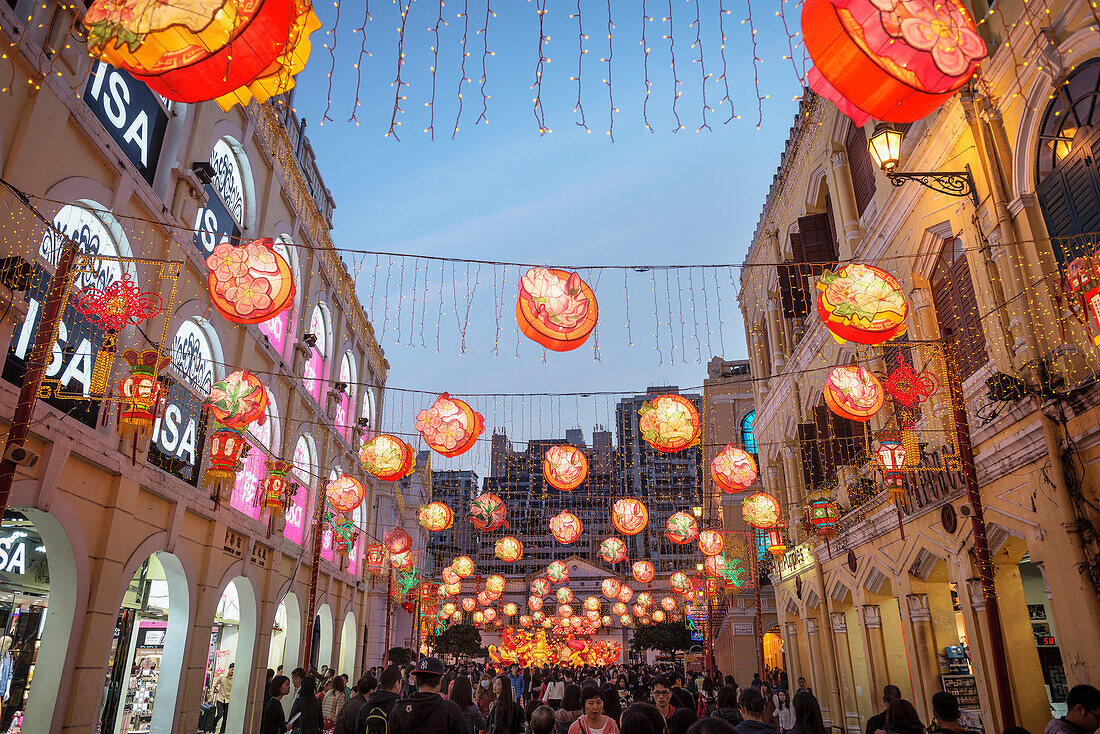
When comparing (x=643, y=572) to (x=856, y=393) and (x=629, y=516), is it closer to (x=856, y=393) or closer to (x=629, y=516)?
(x=629, y=516)

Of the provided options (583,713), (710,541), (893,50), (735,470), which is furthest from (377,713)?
(710,541)

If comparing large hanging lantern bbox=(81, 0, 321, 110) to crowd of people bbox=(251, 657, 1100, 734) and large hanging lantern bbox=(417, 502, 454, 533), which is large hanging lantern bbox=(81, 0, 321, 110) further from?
large hanging lantern bbox=(417, 502, 454, 533)

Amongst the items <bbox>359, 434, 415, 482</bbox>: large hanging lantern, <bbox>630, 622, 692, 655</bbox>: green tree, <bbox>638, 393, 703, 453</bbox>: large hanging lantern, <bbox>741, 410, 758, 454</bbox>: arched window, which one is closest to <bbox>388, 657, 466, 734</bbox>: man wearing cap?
<bbox>638, 393, 703, 453</bbox>: large hanging lantern

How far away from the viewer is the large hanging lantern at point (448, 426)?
970 centimetres

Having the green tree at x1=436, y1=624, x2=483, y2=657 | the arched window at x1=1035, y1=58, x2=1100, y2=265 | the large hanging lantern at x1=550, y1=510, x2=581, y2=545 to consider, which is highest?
the arched window at x1=1035, y1=58, x2=1100, y2=265

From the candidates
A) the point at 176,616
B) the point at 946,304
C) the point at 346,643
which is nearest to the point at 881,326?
the point at 946,304

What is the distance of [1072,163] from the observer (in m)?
7.22

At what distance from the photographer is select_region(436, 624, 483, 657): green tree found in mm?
50006

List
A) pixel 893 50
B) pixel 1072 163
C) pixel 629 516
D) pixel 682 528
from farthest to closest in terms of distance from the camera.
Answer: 1. pixel 682 528
2. pixel 629 516
3. pixel 1072 163
4. pixel 893 50

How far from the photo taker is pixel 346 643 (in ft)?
73.1

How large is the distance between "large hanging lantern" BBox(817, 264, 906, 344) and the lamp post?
1133 mm

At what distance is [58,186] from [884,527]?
40.9 feet

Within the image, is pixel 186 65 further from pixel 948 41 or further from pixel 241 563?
pixel 241 563

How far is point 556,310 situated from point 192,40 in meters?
4.06
